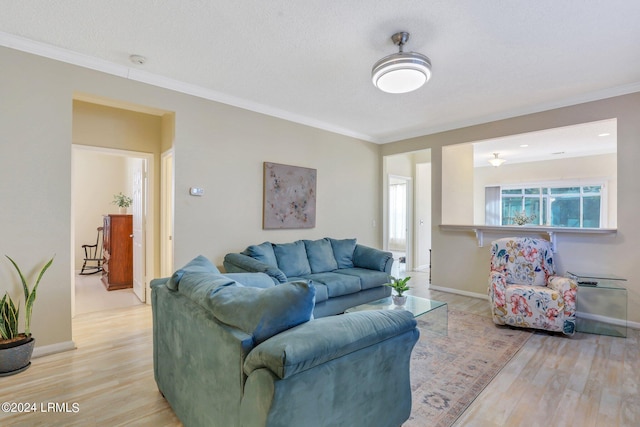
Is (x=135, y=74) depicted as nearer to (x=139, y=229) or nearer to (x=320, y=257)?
(x=139, y=229)

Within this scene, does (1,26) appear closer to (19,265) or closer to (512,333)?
(19,265)

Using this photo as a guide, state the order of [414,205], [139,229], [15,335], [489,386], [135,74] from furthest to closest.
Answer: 1. [414,205]
2. [139,229]
3. [135,74]
4. [15,335]
5. [489,386]

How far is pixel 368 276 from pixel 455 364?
149cm

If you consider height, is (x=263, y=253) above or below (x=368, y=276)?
above

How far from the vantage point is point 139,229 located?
179 inches

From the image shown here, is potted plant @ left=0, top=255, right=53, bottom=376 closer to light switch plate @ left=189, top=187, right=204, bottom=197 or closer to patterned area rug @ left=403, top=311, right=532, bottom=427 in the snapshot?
light switch plate @ left=189, top=187, right=204, bottom=197

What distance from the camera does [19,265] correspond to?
260cm

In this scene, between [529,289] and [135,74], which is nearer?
[135,74]

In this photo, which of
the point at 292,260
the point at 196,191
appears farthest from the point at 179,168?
the point at 292,260

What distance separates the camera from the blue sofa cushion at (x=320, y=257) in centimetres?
404

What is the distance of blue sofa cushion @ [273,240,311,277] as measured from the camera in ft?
12.3

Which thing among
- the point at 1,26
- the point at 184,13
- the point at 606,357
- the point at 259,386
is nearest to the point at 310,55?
the point at 184,13

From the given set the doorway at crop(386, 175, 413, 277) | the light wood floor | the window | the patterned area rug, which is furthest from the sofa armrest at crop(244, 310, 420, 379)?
the window

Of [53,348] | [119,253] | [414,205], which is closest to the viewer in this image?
[53,348]
